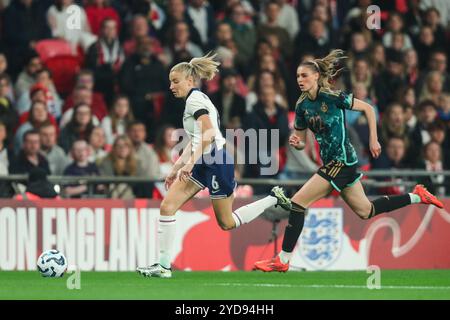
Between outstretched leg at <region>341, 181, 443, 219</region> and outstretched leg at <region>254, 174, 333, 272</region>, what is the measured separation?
236 millimetres

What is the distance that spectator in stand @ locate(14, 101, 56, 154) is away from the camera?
1764 cm

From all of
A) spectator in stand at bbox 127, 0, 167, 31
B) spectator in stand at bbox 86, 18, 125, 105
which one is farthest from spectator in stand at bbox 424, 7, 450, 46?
spectator in stand at bbox 86, 18, 125, 105

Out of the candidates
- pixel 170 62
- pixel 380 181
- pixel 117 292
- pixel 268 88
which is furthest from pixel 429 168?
pixel 117 292

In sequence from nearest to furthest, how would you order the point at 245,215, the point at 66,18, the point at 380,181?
1. the point at 245,215
2. the point at 380,181
3. the point at 66,18

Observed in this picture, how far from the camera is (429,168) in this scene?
1866 centimetres

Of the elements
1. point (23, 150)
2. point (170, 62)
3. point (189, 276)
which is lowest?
point (189, 276)

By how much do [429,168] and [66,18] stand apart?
17.9ft

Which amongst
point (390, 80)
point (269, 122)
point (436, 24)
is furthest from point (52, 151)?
point (436, 24)

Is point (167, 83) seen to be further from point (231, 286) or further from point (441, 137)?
point (231, 286)

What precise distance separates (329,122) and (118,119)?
540cm

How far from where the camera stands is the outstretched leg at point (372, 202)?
1374cm

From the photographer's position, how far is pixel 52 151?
1750 cm

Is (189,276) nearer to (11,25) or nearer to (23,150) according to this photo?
(23,150)

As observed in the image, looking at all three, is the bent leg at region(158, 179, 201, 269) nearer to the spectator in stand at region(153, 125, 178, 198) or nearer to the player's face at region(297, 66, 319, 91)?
the player's face at region(297, 66, 319, 91)
